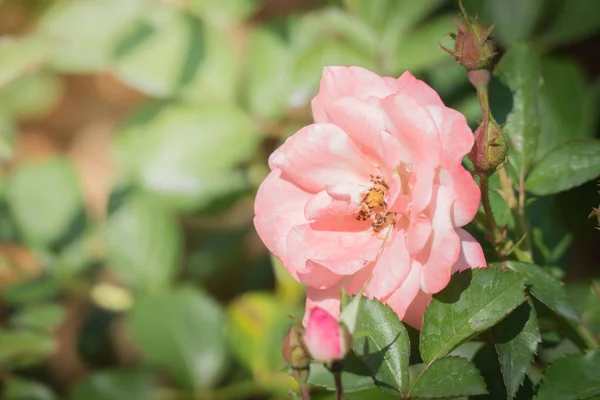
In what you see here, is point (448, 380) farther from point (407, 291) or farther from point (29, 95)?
point (29, 95)

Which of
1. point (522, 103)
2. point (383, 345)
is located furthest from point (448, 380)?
point (522, 103)

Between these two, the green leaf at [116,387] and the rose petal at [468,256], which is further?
the green leaf at [116,387]

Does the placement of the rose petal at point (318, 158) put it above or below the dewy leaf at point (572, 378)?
above

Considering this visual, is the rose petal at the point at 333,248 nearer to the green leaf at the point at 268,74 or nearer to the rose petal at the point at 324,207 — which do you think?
the rose petal at the point at 324,207

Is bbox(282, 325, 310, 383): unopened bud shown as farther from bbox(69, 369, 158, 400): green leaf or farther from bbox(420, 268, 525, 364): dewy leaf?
bbox(69, 369, 158, 400): green leaf

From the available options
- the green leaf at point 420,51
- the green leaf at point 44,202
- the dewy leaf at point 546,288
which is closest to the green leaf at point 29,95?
the green leaf at point 44,202

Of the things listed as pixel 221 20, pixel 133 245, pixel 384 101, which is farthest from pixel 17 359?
pixel 384 101

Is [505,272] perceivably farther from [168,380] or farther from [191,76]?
[168,380]

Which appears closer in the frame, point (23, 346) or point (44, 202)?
point (23, 346)

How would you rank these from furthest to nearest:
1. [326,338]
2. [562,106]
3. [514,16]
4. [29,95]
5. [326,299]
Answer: [29,95], [514,16], [562,106], [326,299], [326,338]
